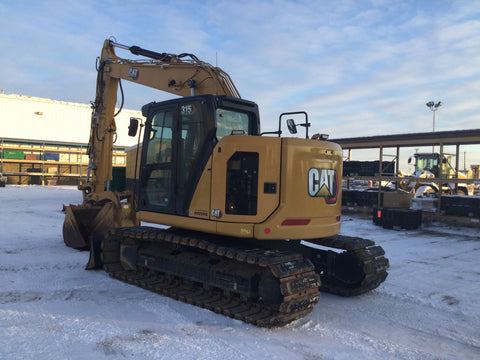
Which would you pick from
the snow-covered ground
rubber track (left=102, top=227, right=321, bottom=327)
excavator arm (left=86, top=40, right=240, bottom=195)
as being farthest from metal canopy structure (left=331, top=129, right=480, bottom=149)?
rubber track (left=102, top=227, right=321, bottom=327)

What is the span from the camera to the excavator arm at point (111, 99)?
7.24m

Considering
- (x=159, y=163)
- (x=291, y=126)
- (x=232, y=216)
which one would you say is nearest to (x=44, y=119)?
(x=159, y=163)

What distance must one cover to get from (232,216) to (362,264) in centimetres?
222

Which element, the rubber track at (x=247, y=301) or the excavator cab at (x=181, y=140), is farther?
the excavator cab at (x=181, y=140)

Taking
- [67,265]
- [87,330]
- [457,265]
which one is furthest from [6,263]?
[457,265]

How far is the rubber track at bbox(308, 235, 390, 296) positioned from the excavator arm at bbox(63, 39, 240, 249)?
327 centimetres

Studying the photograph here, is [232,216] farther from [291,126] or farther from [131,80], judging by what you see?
[131,80]

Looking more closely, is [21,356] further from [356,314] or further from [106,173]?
[106,173]

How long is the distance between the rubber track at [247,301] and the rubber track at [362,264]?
117cm

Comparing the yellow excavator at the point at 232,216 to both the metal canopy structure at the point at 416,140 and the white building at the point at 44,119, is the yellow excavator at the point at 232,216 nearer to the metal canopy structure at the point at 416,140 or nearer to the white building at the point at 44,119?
the metal canopy structure at the point at 416,140

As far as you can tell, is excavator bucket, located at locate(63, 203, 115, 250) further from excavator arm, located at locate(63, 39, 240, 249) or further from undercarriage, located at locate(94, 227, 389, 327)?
undercarriage, located at locate(94, 227, 389, 327)

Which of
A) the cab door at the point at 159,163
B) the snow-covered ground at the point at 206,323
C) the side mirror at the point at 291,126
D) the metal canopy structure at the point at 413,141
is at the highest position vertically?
the metal canopy structure at the point at 413,141

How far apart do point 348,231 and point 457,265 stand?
16.0 ft

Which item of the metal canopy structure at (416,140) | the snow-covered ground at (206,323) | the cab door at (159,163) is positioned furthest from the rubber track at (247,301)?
the metal canopy structure at (416,140)
